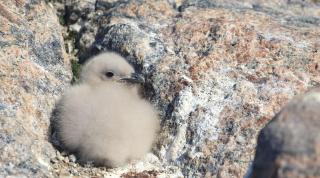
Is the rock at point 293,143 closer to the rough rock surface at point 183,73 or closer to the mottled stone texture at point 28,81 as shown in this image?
the rough rock surface at point 183,73

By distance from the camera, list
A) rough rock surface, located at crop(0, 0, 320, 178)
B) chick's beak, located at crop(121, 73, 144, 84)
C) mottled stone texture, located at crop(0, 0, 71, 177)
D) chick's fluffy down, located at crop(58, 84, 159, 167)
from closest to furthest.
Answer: mottled stone texture, located at crop(0, 0, 71, 177)
rough rock surface, located at crop(0, 0, 320, 178)
chick's fluffy down, located at crop(58, 84, 159, 167)
chick's beak, located at crop(121, 73, 144, 84)

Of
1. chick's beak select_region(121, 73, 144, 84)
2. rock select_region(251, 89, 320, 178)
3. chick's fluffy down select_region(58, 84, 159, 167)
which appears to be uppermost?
rock select_region(251, 89, 320, 178)

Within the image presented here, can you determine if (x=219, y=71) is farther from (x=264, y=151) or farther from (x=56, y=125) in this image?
(x=264, y=151)

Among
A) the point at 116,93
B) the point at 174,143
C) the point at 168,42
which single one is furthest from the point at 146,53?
the point at 174,143

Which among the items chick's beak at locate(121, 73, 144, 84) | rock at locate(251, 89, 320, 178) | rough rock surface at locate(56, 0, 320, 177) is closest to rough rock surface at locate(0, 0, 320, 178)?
rough rock surface at locate(56, 0, 320, 177)

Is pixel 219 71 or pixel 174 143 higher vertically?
pixel 219 71

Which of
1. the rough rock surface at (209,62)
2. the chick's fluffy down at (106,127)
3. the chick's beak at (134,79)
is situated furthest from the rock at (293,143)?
the chick's beak at (134,79)

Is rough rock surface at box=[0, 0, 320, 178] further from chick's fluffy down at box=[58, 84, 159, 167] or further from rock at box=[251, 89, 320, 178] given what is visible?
rock at box=[251, 89, 320, 178]
